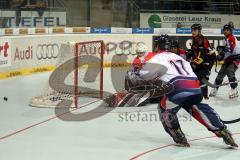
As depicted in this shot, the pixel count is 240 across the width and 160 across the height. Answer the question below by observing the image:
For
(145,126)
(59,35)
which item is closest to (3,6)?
(59,35)

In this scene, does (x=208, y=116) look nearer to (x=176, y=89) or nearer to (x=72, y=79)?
(x=176, y=89)

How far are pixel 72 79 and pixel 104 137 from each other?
3663 millimetres

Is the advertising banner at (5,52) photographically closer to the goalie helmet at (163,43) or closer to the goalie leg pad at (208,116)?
the goalie helmet at (163,43)

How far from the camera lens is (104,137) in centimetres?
783

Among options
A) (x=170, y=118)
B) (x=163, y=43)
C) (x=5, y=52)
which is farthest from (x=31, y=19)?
(x=170, y=118)

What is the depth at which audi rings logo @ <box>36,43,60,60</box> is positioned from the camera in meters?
15.5

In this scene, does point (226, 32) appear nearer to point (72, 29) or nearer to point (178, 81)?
point (178, 81)

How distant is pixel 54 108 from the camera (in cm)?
1015

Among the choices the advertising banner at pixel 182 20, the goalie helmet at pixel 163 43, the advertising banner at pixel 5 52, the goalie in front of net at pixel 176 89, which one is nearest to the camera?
the goalie in front of net at pixel 176 89

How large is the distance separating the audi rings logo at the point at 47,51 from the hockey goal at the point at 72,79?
3.16 meters

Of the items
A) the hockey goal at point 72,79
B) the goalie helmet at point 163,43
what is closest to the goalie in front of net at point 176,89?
the goalie helmet at point 163,43

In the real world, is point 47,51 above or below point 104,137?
above

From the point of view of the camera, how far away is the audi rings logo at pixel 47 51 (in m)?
15.5

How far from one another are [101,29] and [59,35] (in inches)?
63.9
